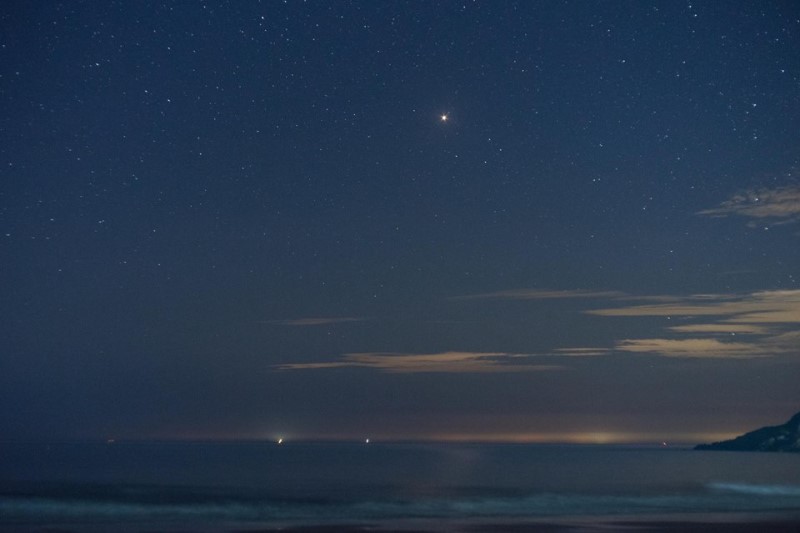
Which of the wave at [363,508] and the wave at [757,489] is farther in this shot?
the wave at [757,489]

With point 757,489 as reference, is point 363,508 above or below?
above

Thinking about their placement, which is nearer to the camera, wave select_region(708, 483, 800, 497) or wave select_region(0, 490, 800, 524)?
wave select_region(0, 490, 800, 524)

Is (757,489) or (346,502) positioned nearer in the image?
(346,502)

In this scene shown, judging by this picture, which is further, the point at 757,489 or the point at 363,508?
the point at 757,489

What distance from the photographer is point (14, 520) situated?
1326 inches

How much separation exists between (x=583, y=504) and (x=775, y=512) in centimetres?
1018

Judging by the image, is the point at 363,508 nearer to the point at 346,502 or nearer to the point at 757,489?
the point at 346,502

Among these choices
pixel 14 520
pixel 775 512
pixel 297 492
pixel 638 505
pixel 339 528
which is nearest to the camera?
pixel 339 528

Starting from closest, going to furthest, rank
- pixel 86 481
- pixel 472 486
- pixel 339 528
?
pixel 339 528 < pixel 472 486 < pixel 86 481

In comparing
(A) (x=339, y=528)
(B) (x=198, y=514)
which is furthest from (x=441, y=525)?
(B) (x=198, y=514)

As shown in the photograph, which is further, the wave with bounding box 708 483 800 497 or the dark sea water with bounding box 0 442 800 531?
the wave with bounding box 708 483 800 497

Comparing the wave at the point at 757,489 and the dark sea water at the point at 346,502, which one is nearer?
the dark sea water at the point at 346,502

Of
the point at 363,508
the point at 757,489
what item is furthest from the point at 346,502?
the point at 757,489

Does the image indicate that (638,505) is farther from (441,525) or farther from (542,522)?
(441,525)
